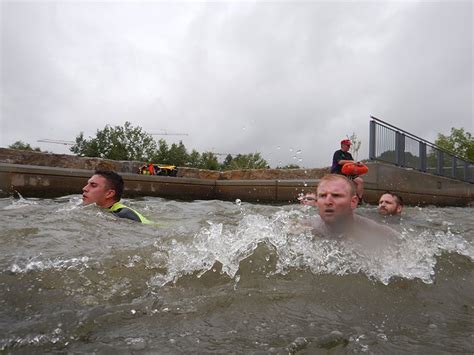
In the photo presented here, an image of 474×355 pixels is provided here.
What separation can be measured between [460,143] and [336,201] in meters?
47.2

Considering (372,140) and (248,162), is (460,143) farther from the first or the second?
(372,140)

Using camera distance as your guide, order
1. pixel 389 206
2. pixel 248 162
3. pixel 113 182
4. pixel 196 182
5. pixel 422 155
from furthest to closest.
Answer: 1. pixel 248 162
2. pixel 422 155
3. pixel 196 182
4. pixel 389 206
5. pixel 113 182

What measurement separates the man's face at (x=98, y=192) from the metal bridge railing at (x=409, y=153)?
31.0 feet

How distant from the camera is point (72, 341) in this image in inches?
61.6

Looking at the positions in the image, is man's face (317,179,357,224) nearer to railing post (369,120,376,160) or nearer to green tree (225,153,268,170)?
railing post (369,120,376,160)

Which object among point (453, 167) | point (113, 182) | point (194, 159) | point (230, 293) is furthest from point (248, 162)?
point (230, 293)

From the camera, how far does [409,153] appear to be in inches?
569

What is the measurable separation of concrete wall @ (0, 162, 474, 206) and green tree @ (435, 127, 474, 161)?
3070 centimetres

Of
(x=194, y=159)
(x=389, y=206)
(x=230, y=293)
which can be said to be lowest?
(x=230, y=293)

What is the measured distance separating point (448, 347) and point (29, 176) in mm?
9755

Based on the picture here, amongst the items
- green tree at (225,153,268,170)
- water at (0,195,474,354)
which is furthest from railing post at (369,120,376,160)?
green tree at (225,153,268,170)

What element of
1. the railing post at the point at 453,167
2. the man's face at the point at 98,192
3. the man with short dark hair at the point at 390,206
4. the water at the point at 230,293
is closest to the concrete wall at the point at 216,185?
the railing post at the point at 453,167

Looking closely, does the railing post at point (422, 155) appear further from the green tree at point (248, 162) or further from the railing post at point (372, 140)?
the green tree at point (248, 162)

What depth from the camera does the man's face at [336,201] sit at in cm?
336
